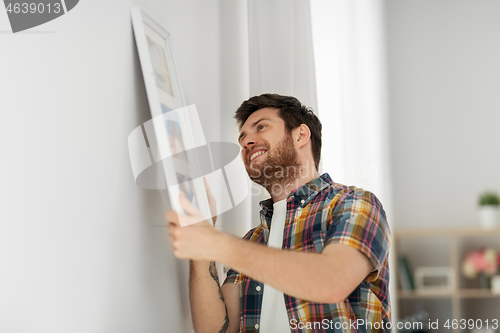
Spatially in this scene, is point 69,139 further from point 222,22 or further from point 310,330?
point 222,22

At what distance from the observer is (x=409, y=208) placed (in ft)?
9.38

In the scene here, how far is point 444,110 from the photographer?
2855 mm

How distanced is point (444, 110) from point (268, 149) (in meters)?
2.02

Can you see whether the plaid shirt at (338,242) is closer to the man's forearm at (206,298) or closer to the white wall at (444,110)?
the man's forearm at (206,298)

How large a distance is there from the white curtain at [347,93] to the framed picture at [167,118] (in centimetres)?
72

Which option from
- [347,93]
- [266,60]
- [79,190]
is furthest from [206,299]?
[347,93]

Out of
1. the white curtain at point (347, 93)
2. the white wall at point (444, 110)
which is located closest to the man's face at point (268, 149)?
the white curtain at point (347, 93)

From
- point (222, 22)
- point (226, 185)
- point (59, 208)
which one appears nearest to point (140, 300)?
point (59, 208)

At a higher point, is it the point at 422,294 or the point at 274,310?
the point at 274,310

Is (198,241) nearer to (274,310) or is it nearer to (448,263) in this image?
(274,310)

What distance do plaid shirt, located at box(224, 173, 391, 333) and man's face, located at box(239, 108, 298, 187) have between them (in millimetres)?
103

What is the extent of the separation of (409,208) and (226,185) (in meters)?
1.78

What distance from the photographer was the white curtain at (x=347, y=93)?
1.76 m

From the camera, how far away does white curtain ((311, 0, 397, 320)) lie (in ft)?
5.77
